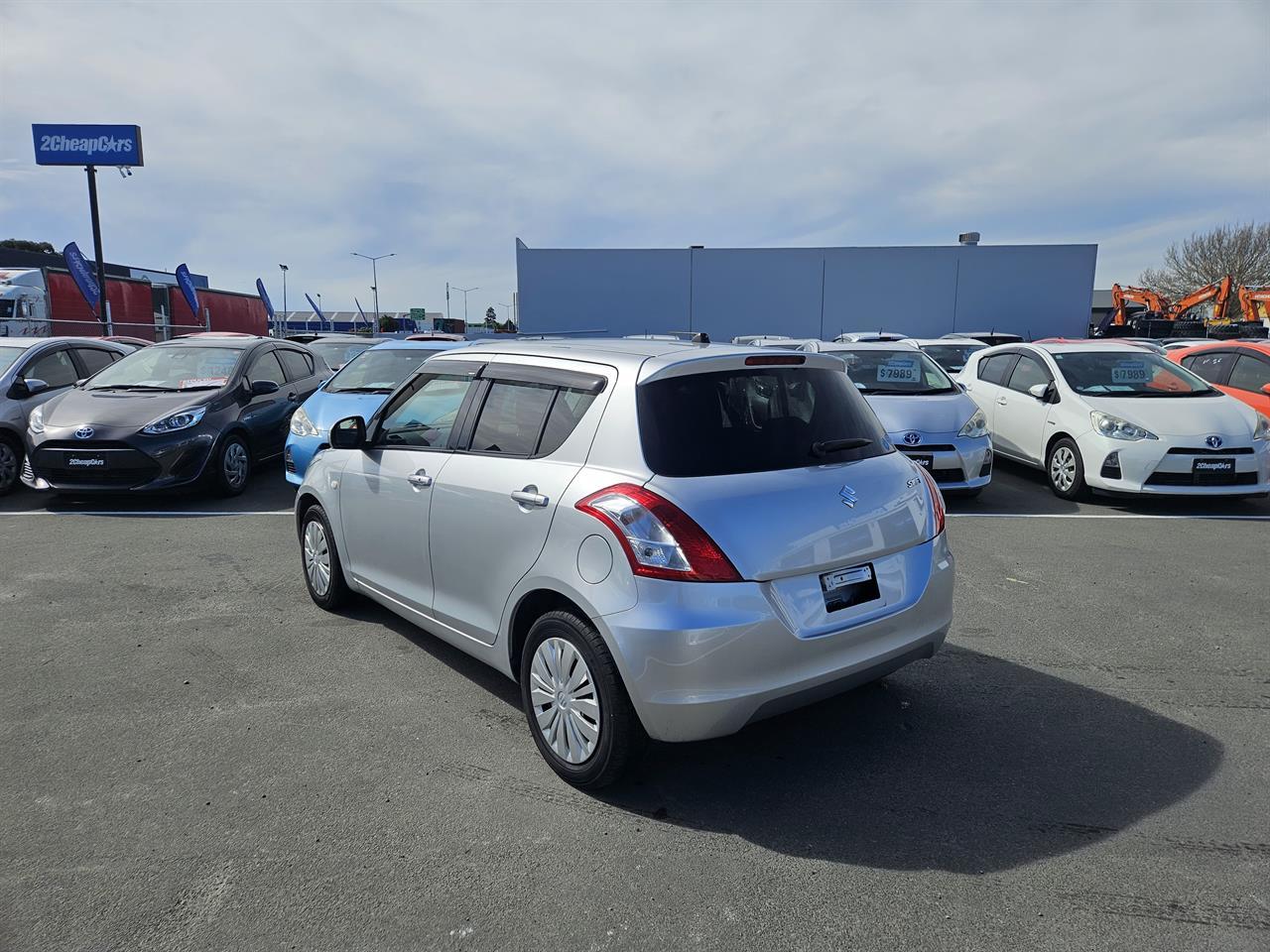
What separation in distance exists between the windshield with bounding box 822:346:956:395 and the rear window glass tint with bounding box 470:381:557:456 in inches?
242

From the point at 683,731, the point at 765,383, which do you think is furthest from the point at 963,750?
the point at 765,383

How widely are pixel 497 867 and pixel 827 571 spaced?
1537 millimetres

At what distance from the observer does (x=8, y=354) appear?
9.99m

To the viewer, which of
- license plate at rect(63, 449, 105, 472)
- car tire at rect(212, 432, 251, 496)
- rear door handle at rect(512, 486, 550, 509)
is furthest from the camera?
car tire at rect(212, 432, 251, 496)

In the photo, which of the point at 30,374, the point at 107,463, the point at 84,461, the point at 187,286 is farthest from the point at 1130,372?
the point at 187,286

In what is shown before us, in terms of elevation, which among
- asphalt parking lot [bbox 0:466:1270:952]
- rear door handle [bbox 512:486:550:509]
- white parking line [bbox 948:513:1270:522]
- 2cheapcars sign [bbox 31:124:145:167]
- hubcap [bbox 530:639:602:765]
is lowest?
asphalt parking lot [bbox 0:466:1270:952]

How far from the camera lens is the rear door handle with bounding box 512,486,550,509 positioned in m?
3.32

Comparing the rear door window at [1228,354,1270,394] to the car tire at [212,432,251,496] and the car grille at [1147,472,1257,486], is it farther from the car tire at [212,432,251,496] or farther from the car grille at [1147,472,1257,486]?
the car tire at [212,432,251,496]

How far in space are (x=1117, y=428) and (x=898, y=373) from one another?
2.27m

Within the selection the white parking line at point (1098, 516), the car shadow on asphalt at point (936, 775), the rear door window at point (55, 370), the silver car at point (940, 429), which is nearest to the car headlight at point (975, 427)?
the silver car at point (940, 429)

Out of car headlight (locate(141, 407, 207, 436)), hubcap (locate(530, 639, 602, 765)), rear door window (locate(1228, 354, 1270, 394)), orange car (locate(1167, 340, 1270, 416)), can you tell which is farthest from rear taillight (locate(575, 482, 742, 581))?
rear door window (locate(1228, 354, 1270, 394))

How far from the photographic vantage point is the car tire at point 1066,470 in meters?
8.75

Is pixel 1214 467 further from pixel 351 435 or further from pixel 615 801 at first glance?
pixel 351 435

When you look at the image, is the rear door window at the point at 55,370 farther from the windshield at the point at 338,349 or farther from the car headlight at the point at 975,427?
the car headlight at the point at 975,427
